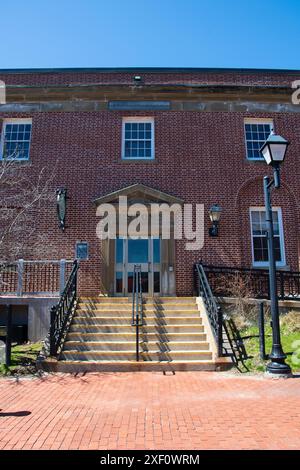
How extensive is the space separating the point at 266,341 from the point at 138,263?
5.06 meters

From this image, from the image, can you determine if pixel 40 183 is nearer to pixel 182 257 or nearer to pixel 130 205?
pixel 130 205

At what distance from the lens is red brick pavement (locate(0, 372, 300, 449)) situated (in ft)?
12.3

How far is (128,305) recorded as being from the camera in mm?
9625

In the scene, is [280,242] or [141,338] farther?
[280,242]

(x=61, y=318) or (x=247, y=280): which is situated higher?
(x=247, y=280)

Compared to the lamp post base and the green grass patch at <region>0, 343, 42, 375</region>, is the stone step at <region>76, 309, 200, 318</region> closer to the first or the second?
the green grass patch at <region>0, 343, 42, 375</region>

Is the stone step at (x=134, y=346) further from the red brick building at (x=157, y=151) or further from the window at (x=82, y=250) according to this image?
Result: the window at (x=82, y=250)

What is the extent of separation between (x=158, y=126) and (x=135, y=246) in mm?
4795

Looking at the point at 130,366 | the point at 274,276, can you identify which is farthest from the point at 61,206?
the point at 274,276

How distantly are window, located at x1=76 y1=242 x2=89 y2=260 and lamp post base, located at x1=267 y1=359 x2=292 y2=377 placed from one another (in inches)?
283

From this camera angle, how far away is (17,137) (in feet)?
42.3

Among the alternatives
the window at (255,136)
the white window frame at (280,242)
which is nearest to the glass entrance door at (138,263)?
the white window frame at (280,242)

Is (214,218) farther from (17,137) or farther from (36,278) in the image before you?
(17,137)

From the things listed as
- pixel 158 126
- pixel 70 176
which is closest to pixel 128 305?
pixel 70 176
